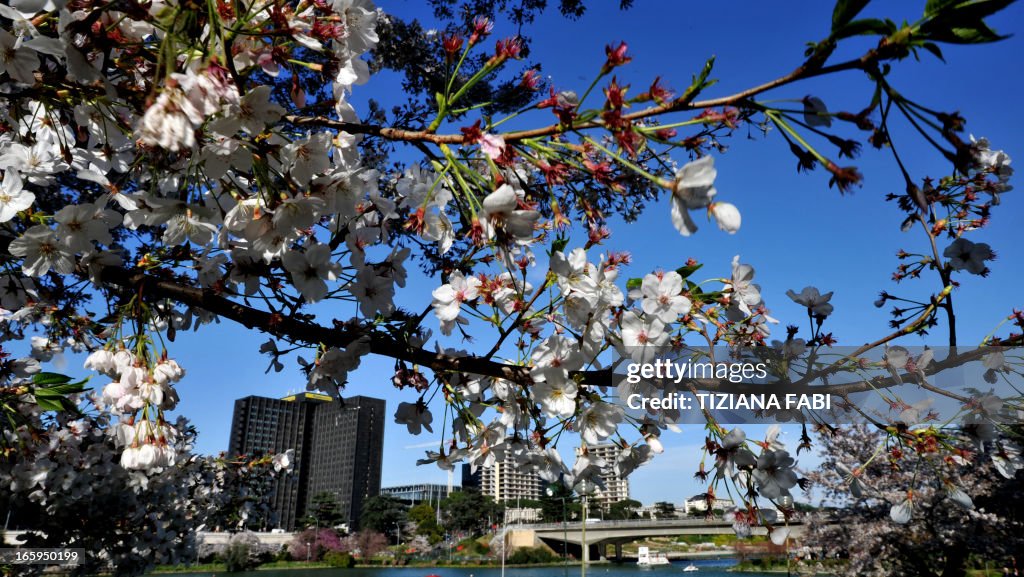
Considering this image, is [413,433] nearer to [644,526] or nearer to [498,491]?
[644,526]

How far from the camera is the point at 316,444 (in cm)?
11131

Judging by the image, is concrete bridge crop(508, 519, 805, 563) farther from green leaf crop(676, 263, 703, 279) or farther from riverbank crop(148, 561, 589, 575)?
green leaf crop(676, 263, 703, 279)

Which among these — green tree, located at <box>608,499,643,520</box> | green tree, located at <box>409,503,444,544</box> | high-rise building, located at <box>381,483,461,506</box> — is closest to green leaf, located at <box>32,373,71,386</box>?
green tree, located at <box>608,499,643,520</box>

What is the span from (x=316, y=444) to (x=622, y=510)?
6608cm

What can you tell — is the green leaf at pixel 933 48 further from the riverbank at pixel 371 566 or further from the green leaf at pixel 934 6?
the riverbank at pixel 371 566

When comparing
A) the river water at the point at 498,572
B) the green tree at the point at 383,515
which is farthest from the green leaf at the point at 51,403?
the green tree at the point at 383,515

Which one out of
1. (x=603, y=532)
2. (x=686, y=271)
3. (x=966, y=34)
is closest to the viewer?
(x=966, y=34)

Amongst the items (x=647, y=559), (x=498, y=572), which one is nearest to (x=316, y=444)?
(x=498, y=572)

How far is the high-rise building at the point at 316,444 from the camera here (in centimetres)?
9719

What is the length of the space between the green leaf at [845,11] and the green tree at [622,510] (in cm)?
7119

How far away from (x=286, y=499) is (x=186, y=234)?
111403 millimetres

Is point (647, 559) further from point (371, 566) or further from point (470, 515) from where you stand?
point (371, 566)

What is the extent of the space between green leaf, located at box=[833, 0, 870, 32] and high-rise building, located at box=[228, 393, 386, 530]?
101483mm

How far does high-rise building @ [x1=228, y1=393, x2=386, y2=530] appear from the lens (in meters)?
97.2
